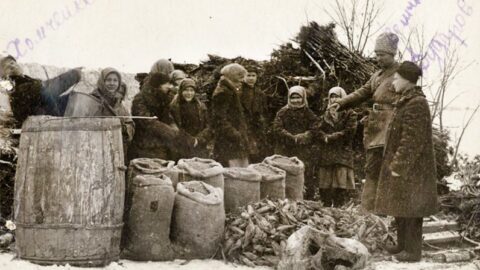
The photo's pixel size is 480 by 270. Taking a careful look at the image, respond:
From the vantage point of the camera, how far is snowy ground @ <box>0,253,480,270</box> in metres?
4.46

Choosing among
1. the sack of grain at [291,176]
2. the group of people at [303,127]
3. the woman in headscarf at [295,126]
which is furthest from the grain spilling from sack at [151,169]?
the woman in headscarf at [295,126]

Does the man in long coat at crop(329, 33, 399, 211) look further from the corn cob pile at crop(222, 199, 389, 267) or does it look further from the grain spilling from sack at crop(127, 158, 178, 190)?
the grain spilling from sack at crop(127, 158, 178, 190)

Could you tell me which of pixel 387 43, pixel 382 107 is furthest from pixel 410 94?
pixel 387 43

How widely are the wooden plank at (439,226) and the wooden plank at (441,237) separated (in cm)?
11

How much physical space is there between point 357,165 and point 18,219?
5520 mm

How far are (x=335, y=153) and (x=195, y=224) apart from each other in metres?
2.96

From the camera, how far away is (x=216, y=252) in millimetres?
5188

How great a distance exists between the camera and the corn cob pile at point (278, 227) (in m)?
5.12

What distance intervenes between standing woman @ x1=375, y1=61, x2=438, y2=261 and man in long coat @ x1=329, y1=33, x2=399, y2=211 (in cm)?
42

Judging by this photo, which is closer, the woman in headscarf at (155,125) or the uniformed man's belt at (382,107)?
the uniformed man's belt at (382,107)

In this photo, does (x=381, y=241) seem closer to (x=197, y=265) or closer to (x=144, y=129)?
(x=197, y=265)

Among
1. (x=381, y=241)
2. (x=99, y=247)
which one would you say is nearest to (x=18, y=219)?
(x=99, y=247)

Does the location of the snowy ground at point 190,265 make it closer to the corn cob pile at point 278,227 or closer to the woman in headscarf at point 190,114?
the corn cob pile at point 278,227

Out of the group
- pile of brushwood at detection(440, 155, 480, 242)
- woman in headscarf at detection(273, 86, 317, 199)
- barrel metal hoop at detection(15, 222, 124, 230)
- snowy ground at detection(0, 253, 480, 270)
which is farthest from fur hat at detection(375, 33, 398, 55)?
barrel metal hoop at detection(15, 222, 124, 230)
